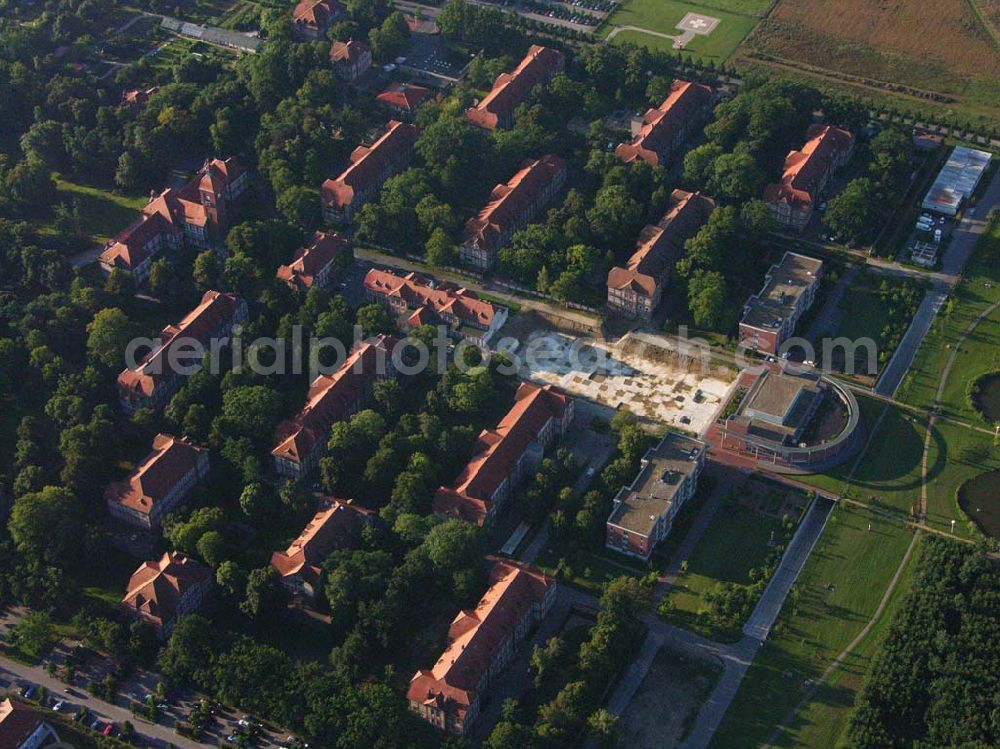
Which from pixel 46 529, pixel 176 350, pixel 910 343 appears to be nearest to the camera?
pixel 46 529

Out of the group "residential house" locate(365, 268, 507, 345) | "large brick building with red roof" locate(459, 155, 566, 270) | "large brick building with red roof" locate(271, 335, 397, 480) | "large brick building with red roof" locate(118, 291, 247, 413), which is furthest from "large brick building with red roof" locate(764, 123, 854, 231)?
"large brick building with red roof" locate(118, 291, 247, 413)

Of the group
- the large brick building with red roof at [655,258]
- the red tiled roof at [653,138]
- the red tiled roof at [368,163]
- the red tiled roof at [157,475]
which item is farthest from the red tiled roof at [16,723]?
the red tiled roof at [653,138]

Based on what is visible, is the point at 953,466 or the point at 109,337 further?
the point at 109,337

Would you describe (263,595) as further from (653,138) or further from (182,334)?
(653,138)

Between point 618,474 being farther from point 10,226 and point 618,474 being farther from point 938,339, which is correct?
point 10,226

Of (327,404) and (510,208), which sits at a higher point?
(510,208)

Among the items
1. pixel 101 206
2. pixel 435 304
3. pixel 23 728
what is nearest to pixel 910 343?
pixel 435 304

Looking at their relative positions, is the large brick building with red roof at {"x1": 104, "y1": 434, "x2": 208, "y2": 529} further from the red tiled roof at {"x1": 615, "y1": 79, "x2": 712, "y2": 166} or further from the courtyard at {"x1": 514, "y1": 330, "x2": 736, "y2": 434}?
the red tiled roof at {"x1": 615, "y1": 79, "x2": 712, "y2": 166}
